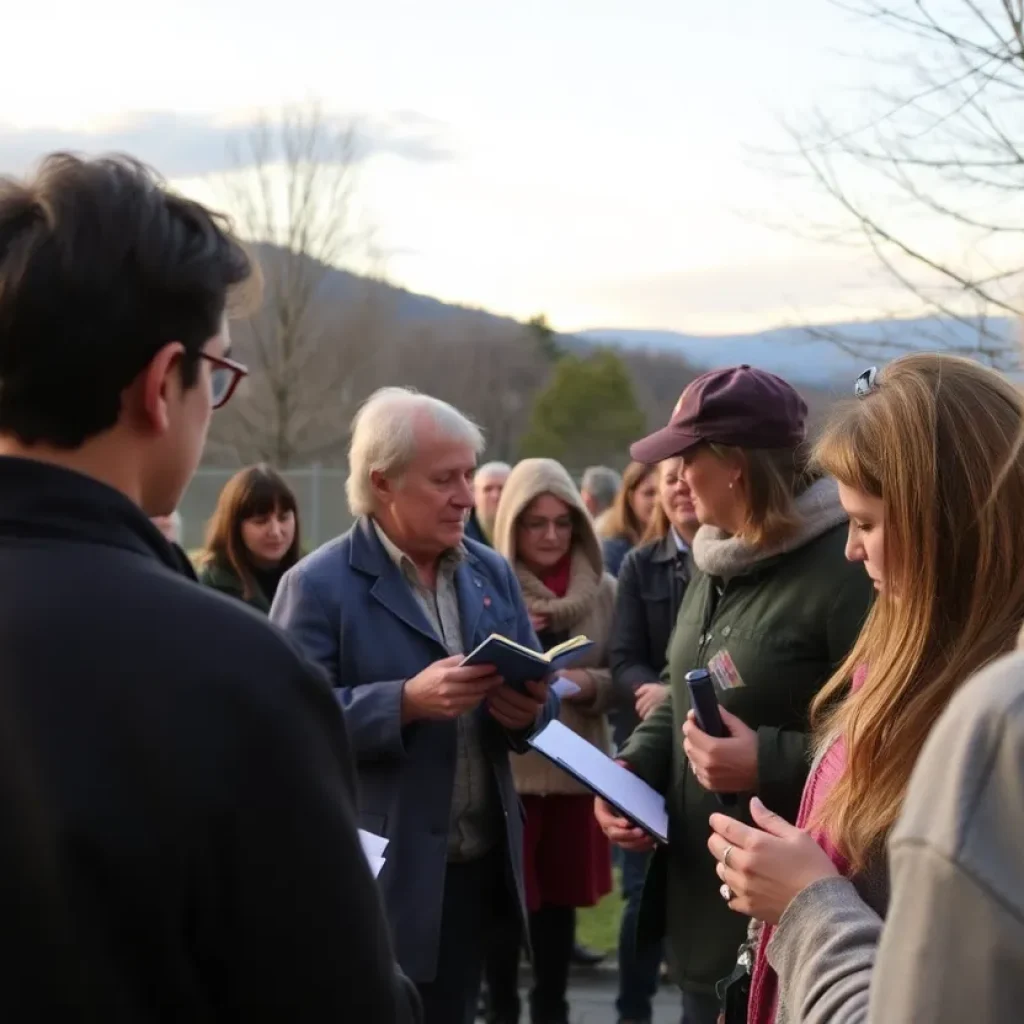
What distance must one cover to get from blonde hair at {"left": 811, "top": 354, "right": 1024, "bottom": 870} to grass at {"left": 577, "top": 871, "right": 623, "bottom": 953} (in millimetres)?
4227

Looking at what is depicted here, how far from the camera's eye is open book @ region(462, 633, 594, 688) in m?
3.17

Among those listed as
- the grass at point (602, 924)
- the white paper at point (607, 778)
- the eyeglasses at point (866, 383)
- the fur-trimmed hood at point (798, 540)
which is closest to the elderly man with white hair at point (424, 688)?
the white paper at point (607, 778)

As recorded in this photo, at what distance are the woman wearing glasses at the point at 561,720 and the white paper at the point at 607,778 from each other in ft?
4.85

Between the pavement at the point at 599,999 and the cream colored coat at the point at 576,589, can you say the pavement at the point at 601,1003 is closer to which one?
the pavement at the point at 599,999

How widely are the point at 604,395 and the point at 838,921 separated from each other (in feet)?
108

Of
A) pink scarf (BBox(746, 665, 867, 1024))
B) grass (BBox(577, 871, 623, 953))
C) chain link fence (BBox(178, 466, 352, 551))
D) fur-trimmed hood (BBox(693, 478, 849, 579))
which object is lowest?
chain link fence (BBox(178, 466, 352, 551))

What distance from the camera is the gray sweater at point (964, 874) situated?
90 cm

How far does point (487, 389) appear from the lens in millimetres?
43406

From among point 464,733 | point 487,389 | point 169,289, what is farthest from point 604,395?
point 169,289

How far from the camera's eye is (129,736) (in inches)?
47.0

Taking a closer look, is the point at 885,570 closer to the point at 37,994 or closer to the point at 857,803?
the point at 857,803

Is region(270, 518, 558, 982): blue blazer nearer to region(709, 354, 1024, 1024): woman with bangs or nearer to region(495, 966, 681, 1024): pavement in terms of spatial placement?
region(709, 354, 1024, 1024): woman with bangs

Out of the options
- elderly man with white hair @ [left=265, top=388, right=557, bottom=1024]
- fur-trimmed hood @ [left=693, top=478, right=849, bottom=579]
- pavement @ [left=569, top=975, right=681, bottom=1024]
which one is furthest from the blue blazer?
pavement @ [left=569, top=975, right=681, bottom=1024]

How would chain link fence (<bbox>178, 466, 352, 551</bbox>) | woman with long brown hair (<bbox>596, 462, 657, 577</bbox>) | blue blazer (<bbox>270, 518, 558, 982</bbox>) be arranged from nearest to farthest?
blue blazer (<bbox>270, 518, 558, 982</bbox>)
woman with long brown hair (<bbox>596, 462, 657, 577</bbox>)
chain link fence (<bbox>178, 466, 352, 551</bbox>)
